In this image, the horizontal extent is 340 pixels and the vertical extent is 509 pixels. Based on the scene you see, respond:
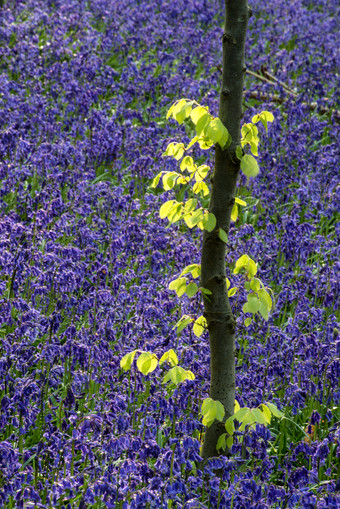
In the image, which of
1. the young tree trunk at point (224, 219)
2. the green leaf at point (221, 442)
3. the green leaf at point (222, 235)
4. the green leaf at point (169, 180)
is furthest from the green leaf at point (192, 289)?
the green leaf at point (221, 442)

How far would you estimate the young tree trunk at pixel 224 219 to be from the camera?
275 centimetres

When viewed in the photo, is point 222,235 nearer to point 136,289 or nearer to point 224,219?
point 224,219

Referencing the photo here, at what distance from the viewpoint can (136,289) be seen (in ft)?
14.7

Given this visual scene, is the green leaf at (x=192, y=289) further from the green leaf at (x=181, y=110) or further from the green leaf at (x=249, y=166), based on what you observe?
the green leaf at (x=181, y=110)

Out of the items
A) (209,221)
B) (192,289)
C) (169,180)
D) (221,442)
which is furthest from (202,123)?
(221,442)

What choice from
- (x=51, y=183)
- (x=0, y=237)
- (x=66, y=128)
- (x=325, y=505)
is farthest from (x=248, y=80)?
(x=325, y=505)

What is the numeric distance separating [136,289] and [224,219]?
1724 millimetres

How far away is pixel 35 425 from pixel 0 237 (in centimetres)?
140

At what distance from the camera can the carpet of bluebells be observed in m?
2.83

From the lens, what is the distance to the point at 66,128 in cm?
719

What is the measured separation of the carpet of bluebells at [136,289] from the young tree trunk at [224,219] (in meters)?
0.23

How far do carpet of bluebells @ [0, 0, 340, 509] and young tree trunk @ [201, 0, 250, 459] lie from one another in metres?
0.23

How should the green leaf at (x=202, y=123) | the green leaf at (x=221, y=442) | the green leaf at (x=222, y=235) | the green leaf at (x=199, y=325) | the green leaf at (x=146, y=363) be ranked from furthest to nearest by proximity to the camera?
the green leaf at (x=199, y=325), the green leaf at (x=221, y=442), the green leaf at (x=222, y=235), the green leaf at (x=146, y=363), the green leaf at (x=202, y=123)

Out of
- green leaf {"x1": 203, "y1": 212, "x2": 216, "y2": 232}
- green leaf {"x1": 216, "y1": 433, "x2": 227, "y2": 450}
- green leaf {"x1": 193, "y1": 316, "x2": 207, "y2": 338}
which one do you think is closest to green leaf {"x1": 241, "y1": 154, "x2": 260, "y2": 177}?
green leaf {"x1": 203, "y1": 212, "x2": 216, "y2": 232}
